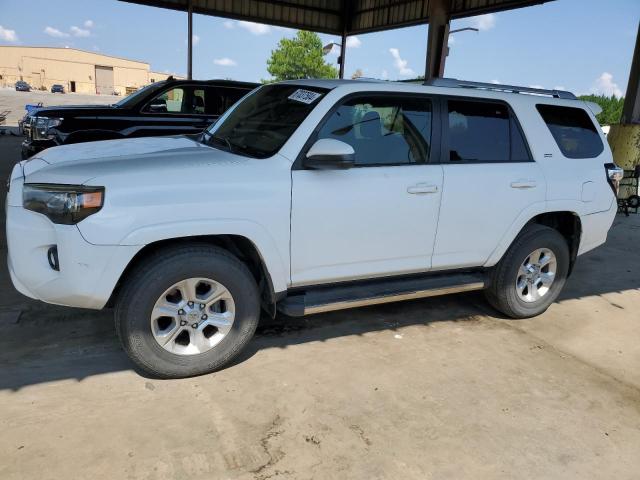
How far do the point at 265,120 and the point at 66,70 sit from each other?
99488 mm

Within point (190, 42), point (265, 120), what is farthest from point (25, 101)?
point (265, 120)

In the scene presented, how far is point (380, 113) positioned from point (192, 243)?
1.62 m

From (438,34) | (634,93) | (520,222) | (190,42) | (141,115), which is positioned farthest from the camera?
(190,42)

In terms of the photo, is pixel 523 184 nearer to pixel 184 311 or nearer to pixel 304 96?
pixel 304 96

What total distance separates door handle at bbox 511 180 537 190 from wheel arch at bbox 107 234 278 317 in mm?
2112

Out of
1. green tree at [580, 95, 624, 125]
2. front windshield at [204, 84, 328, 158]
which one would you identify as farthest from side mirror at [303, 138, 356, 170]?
green tree at [580, 95, 624, 125]

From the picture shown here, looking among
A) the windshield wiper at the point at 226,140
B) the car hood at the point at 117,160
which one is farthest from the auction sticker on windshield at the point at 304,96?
the car hood at the point at 117,160

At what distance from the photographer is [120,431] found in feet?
8.82

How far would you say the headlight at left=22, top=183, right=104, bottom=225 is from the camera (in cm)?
277

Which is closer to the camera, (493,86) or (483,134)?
(483,134)

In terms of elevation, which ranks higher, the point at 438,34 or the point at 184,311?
the point at 438,34

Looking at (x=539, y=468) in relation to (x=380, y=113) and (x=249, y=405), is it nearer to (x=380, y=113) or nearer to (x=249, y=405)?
(x=249, y=405)

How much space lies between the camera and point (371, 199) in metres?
3.46

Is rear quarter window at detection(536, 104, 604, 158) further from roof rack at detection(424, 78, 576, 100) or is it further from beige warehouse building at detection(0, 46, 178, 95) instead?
beige warehouse building at detection(0, 46, 178, 95)
